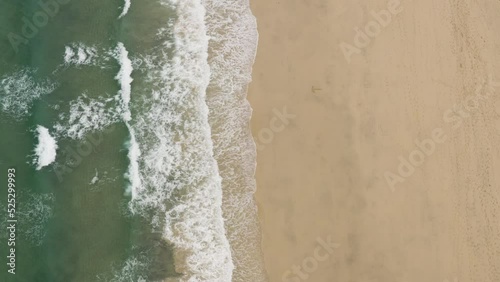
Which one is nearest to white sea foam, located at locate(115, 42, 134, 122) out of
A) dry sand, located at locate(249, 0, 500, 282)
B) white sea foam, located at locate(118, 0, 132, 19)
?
white sea foam, located at locate(118, 0, 132, 19)

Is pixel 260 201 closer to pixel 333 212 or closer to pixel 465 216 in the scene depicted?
pixel 333 212

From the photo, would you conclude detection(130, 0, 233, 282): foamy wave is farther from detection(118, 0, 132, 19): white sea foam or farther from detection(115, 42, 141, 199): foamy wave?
detection(118, 0, 132, 19): white sea foam

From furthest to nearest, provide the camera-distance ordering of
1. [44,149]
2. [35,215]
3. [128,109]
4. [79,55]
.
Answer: [79,55]
[128,109]
[44,149]
[35,215]

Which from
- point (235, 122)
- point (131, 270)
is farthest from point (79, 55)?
point (131, 270)

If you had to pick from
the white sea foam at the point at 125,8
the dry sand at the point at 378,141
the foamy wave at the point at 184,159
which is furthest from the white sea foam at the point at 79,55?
the dry sand at the point at 378,141

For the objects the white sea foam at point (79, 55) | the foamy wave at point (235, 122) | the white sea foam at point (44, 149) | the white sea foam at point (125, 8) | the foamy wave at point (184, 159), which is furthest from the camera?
the white sea foam at point (125, 8)

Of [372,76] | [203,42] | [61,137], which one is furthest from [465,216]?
[61,137]

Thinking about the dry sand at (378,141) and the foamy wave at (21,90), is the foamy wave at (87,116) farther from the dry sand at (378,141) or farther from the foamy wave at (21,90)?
the dry sand at (378,141)

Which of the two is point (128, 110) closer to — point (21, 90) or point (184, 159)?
point (184, 159)

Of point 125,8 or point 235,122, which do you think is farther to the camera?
point 125,8
